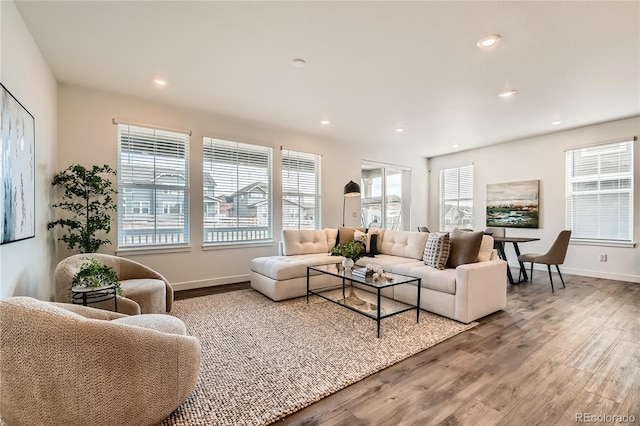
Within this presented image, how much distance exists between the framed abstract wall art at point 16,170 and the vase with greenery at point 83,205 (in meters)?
0.66

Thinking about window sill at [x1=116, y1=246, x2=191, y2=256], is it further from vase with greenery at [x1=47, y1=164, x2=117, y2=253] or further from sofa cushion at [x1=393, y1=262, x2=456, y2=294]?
sofa cushion at [x1=393, y1=262, x2=456, y2=294]

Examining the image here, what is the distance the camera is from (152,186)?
4016 mm

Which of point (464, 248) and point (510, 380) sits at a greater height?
point (464, 248)

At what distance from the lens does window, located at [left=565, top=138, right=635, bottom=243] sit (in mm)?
4750

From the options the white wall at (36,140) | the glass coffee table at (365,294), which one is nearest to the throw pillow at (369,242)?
the glass coffee table at (365,294)

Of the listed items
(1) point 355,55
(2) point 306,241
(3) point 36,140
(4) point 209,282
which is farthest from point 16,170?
(2) point 306,241

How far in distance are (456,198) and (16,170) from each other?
297 inches

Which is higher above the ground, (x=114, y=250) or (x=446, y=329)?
(x=114, y=250)

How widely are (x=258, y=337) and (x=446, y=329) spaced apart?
1802 millimetres

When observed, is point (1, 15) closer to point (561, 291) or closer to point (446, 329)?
point (446, 329)

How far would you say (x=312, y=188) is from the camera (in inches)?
222

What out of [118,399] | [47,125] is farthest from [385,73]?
[47,125]

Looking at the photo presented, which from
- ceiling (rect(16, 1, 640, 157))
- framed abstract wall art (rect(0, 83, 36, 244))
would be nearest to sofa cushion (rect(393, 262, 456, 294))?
ceiling (rect(16, 1, 640, 157))
